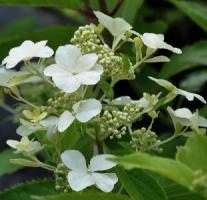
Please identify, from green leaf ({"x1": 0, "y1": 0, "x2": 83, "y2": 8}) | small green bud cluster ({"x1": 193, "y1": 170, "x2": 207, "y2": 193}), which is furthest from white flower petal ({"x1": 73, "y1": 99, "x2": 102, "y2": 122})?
green leaf ({"x1": 0, "y1": 0, "x2": 83, "y2": 8})

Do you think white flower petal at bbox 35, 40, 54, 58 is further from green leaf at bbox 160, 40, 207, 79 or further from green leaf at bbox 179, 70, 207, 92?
green leaf at bbox 179, 70, 207, 92

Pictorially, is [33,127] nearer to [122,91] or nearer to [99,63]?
[99,63]

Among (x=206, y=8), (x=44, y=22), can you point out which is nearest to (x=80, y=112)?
(x=206, y=8)

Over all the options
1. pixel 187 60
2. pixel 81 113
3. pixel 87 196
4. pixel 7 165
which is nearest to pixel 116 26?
pixel 81 113

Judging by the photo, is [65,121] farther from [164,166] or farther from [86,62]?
[164,166]

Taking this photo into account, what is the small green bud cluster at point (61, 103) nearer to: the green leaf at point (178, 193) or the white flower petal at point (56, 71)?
the white flower petal at point (56, 71)
